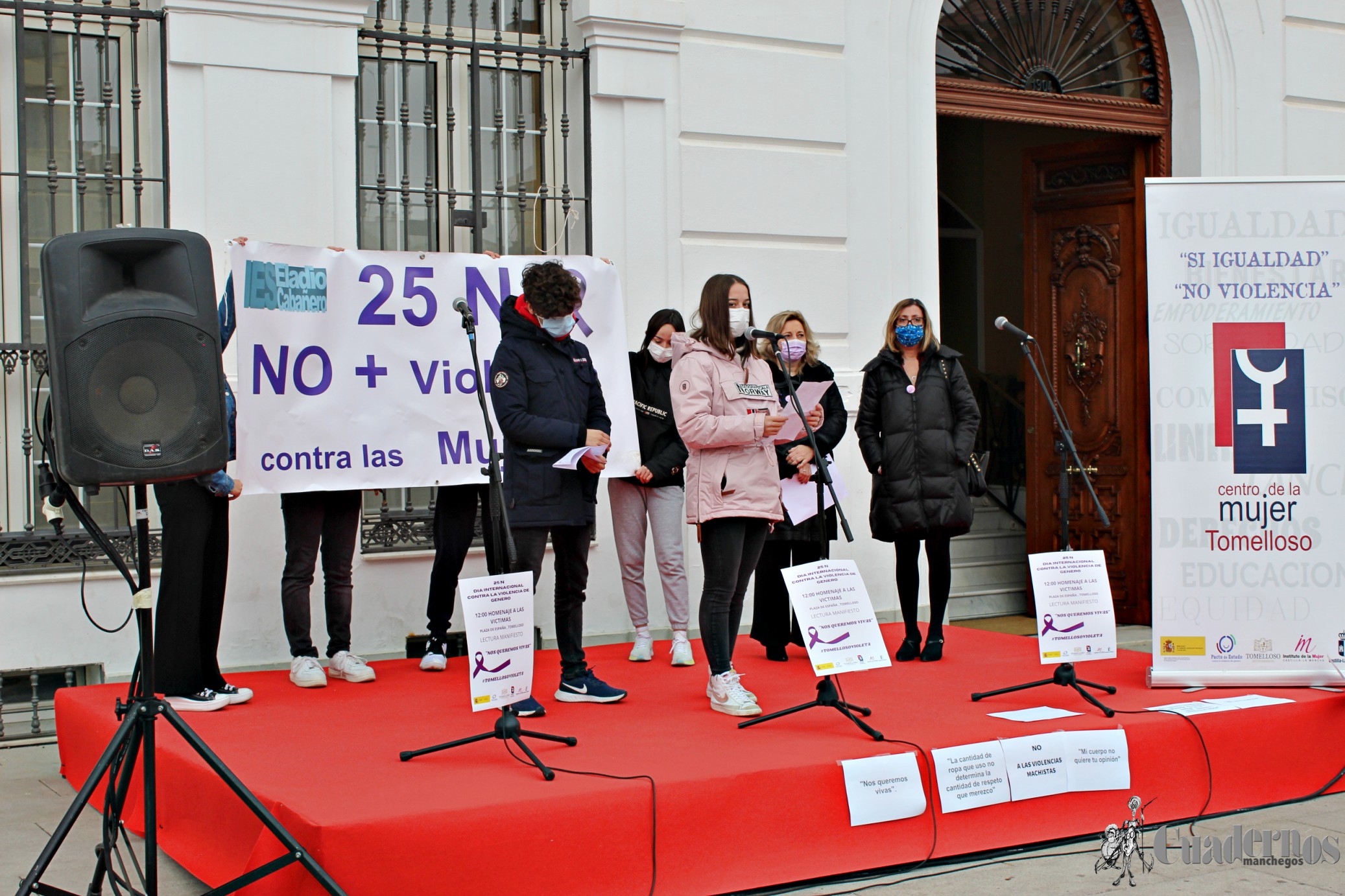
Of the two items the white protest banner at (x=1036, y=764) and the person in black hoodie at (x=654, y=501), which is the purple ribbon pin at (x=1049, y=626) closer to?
the white protest banner at (x=1036, y=764)

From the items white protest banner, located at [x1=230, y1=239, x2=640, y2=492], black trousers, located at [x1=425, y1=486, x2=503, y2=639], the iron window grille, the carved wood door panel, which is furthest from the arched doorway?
black trousers, located at [x1=425, y1=486, x2=503, y2=639]

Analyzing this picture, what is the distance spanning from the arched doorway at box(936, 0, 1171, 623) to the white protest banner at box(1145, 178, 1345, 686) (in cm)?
300

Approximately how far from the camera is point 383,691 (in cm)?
537

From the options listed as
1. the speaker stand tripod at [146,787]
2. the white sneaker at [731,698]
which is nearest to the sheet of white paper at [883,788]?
the white sneaker at [731,698]

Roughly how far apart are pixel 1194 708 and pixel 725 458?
191cm

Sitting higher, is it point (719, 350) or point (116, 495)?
point (719, 350)

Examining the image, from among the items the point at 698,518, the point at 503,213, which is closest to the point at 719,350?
the point at 698,518

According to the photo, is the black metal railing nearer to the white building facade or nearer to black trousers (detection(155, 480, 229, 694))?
the white building facade

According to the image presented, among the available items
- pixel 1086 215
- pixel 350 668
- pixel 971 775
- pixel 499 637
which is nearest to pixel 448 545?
pixel 350 668

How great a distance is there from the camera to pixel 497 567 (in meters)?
4.29

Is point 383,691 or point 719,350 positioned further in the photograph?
point 383,691

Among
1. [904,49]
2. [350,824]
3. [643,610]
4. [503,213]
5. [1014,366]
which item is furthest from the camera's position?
[1014,366]

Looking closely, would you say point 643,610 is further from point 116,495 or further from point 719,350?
point 116,495

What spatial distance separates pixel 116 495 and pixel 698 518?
3123 mm
